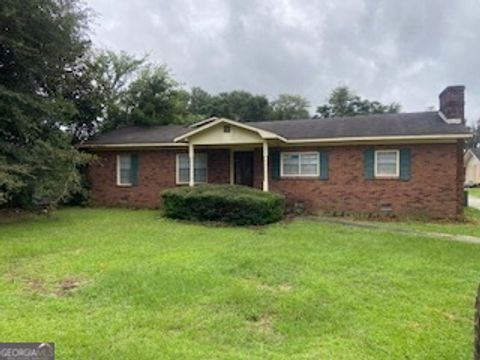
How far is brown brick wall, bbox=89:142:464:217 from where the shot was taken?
13.4 metres

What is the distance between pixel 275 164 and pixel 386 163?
4044 millimetres

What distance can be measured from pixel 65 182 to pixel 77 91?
6.26 meters

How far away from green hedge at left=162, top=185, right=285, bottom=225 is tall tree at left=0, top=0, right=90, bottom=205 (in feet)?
12.5

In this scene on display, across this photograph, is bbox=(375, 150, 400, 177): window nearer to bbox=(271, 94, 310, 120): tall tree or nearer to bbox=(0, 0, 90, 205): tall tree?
bbox=(0, 0, 90, 205): tall tree

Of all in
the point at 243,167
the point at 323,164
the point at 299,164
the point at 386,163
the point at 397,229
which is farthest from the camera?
the point at 243,167

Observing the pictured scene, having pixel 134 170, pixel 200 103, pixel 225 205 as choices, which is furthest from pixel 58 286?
pixel 200 103

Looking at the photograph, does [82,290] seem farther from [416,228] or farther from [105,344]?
[416,228]

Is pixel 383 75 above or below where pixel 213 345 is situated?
above

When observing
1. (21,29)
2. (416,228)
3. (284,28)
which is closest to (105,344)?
(416,228)

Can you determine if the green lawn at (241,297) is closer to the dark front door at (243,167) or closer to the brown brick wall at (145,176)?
the dark front door at (243,167)

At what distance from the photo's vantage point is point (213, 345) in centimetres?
407

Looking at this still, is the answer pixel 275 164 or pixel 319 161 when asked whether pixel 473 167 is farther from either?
pixel 275 164

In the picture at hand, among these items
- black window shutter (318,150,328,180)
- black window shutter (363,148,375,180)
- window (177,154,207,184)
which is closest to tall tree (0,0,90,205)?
window (177,154,207,184)

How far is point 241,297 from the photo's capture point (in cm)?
540
